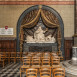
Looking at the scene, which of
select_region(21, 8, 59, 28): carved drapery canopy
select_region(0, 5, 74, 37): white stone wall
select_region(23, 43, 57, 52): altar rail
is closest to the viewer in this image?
select_region(21, 8, 59, 28): carved drapery canopy

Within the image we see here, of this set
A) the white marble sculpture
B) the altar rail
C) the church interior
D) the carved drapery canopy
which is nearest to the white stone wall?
the church interior

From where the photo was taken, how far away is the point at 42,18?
39.9ft

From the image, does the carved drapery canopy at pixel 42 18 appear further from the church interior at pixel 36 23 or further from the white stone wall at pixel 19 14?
the white stone wall at pixel 19 14

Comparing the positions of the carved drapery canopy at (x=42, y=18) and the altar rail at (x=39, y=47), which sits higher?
the carved drapery canopy at (x=42, y=18)

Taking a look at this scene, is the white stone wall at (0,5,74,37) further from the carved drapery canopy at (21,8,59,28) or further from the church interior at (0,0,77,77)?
the carved drapery canopy at (21,8,59,28)

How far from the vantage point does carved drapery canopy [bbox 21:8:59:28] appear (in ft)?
39.1

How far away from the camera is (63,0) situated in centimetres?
1236

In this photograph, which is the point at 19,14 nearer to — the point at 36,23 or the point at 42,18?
the point at 36,23

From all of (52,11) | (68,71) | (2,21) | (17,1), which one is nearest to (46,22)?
(52,11)

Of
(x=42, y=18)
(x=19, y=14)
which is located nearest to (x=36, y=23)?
(x=42, y=18)

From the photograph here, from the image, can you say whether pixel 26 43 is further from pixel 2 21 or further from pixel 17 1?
pixel 17 1

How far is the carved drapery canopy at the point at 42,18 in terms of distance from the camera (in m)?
11.9

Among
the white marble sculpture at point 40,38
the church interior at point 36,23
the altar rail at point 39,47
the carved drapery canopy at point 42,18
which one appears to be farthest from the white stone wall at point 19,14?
the altar rail at point 39,47

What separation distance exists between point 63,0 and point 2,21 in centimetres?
622
